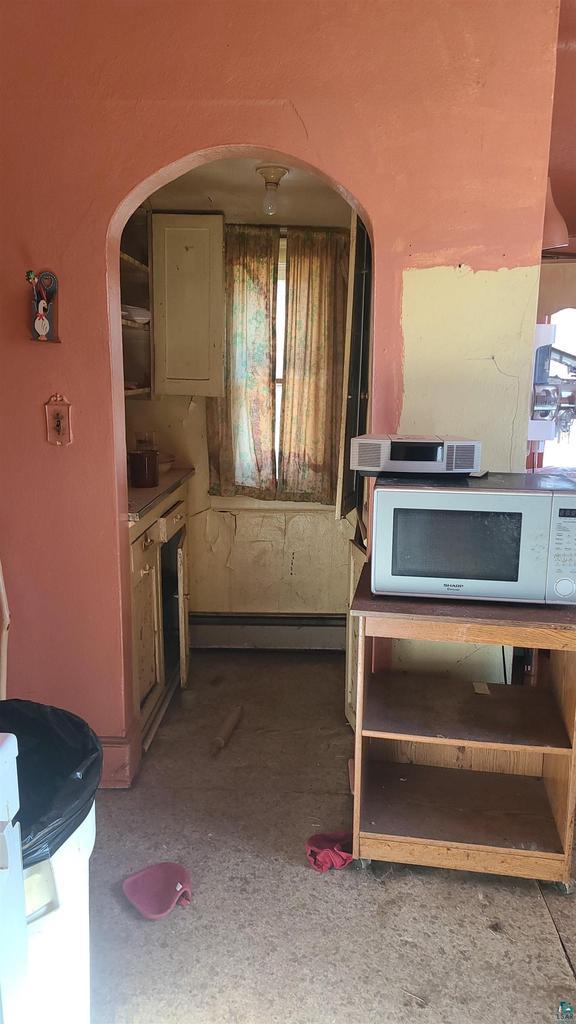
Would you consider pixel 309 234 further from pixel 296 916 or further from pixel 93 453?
pixel 296 916

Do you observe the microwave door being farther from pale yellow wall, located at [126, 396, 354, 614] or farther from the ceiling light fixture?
pale yellow wall, located at [126, 396, 354, 614]

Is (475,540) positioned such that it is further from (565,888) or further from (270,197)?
(270,197)

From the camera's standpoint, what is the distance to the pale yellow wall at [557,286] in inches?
147

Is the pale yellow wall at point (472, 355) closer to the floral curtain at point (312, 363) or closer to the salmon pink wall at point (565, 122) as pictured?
the salmon pink wall at point (565, 122)

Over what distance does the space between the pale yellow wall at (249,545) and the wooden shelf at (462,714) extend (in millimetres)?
1496

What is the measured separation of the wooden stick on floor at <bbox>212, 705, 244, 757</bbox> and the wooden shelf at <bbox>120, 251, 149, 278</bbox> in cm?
202

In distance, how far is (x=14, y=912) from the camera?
93 cm

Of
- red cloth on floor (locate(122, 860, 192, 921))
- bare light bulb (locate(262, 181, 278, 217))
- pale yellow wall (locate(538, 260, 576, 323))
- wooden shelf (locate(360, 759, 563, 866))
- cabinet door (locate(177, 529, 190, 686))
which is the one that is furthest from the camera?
pale yellow wall (locate(538, 260, 576, 323))

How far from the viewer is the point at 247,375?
377cm

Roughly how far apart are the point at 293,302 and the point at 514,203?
160 cm

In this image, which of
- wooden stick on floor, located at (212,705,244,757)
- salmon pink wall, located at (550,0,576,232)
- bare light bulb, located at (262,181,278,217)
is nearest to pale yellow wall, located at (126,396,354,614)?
wooden stick on floor, located at (212,705,244,757)

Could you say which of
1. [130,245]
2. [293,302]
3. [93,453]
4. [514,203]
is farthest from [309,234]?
[93,453]

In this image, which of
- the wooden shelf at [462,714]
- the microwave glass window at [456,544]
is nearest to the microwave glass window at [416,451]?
the microwave glass window at [456,544]

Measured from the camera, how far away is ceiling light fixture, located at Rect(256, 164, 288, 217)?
2.92 m
